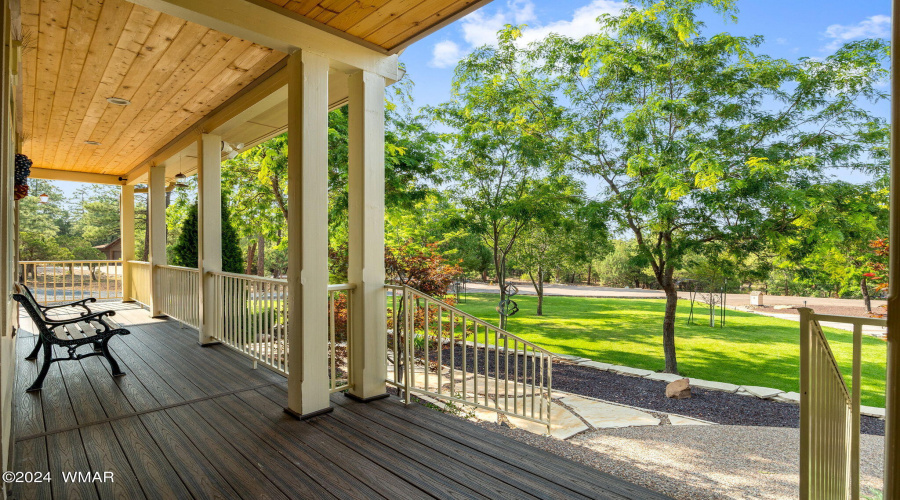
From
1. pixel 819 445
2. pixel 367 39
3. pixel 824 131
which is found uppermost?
pixel 824 131

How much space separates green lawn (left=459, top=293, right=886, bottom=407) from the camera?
8.26 m

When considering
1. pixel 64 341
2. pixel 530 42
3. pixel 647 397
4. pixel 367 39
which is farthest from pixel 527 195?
pixel 64 341

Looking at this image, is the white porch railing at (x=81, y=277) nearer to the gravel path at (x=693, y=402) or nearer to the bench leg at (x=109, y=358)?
the bench leg at (x=109, y=358)

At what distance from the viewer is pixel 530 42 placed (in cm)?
901

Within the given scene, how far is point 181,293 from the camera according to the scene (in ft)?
18.4

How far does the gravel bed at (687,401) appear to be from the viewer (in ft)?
18.7

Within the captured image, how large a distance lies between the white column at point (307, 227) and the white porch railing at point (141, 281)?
514 centimetres

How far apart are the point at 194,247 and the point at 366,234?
229 inches

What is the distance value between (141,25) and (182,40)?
23cm

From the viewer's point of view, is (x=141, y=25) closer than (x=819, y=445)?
No

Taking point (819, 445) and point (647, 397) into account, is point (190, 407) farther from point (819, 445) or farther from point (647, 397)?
point (647, 397)

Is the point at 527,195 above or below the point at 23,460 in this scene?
above

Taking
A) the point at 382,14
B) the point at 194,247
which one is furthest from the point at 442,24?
the point at 194,247

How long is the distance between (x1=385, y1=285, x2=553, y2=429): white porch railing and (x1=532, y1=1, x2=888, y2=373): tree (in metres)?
3.64
